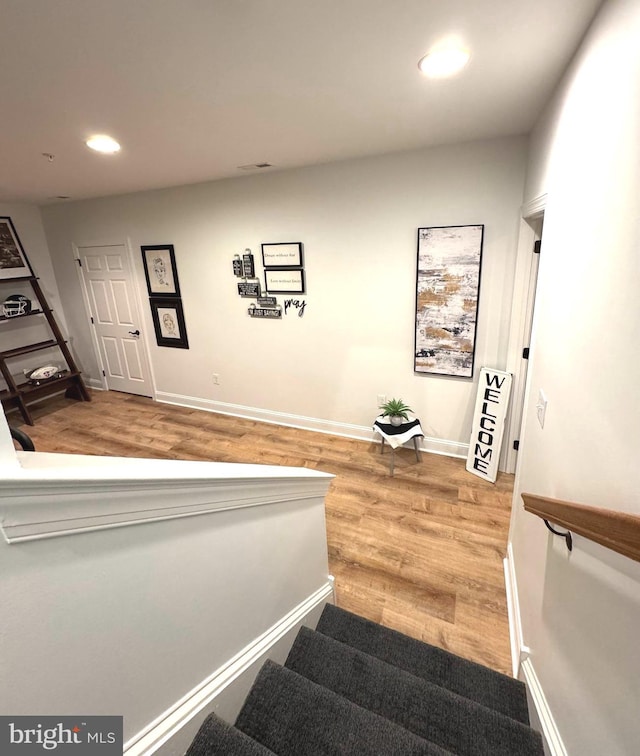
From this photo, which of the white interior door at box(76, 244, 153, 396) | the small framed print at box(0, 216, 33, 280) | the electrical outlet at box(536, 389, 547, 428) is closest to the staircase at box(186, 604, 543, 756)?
the electrical outlet at box(536, 389, 547, 428)

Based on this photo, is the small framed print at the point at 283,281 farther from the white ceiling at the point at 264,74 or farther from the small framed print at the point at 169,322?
the small framed print at the point at 169,322

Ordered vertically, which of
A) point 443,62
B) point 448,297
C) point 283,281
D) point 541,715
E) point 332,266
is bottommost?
point 541,715

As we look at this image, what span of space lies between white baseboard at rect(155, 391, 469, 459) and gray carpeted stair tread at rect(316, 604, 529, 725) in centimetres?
192

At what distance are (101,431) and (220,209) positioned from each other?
9.16 feet

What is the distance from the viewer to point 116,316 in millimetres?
4895

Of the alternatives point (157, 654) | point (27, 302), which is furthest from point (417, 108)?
point (27, 302)

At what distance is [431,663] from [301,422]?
8.78 feet

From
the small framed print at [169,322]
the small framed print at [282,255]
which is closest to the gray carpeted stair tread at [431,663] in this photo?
the small framed print at [282,255]

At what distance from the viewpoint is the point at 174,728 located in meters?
0.90

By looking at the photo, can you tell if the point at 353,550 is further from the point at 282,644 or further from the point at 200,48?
the point at 200,48

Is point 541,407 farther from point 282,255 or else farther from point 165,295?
point 165,295

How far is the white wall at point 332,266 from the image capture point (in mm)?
2803

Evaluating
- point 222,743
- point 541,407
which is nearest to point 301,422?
point 541,407

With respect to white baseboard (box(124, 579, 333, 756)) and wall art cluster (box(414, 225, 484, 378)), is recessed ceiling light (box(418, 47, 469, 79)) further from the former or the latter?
white baseboard (box(124, 579, 333, 756))
